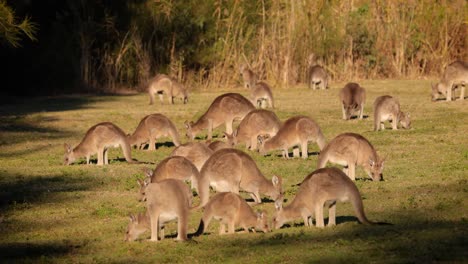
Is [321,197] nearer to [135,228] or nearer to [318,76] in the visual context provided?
[135,228]

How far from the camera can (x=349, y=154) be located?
1336 centimetres

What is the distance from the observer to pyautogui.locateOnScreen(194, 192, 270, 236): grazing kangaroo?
33.9ft

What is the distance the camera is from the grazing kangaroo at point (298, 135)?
1608 cm

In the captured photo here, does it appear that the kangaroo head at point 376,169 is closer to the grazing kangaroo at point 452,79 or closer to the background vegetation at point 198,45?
the grazing kangaroo at point 452,79

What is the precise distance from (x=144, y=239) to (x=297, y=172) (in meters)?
5.04

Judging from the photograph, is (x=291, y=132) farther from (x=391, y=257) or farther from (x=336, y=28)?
(x=336, y=28)

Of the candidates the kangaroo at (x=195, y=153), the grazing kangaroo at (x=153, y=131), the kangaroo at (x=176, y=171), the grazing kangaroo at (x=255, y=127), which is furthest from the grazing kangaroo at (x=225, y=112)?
the kangaroo at (x=176, y=171)

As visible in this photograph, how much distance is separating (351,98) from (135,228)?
38.5 feet

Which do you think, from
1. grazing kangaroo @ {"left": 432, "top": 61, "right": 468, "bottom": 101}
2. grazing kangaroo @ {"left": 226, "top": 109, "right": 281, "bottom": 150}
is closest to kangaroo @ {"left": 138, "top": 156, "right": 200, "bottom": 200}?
grazing kangaroo @ {"left": 226, "top": 109, "right": 281, "bottom": 150}

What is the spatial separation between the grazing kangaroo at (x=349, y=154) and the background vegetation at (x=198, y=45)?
16.7m

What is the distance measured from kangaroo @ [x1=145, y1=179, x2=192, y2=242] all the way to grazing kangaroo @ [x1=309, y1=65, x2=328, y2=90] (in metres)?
19.0

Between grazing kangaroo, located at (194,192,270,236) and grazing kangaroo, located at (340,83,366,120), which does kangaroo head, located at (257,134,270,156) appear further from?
grazing kangaroo, located at (194,192,270,236)

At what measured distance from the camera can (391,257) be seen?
924 cm

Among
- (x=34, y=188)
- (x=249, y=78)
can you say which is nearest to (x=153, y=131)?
(x=34, y=188)
